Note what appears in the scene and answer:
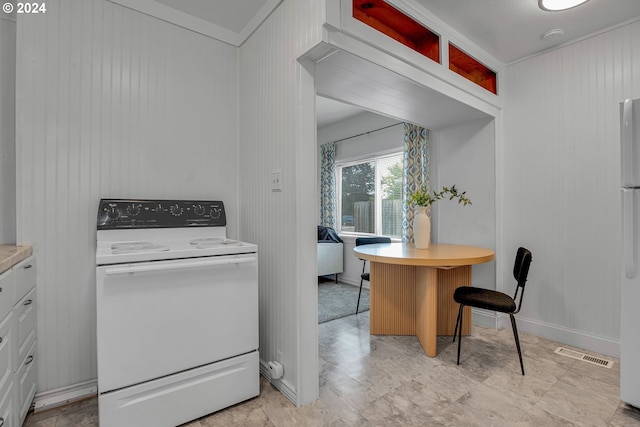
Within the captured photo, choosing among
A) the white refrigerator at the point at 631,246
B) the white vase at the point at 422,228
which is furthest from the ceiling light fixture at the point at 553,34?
the white vase at the point at 422,228

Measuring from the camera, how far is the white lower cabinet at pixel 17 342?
125 cm

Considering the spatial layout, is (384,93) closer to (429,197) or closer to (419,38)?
(419,38)

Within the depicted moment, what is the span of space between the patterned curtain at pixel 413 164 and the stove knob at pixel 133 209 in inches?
108

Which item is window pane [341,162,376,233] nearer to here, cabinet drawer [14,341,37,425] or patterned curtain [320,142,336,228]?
patterned curtain [320,142,336,228]

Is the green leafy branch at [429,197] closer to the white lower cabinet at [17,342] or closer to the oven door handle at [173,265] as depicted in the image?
the oven door handle at [173,265]

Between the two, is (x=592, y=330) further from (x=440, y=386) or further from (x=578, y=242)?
(x=440, y=386)

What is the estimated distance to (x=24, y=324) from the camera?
152 centimetres

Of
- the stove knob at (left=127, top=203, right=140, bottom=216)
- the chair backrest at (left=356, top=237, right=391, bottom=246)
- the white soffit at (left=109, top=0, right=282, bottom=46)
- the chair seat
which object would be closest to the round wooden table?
the chair seat

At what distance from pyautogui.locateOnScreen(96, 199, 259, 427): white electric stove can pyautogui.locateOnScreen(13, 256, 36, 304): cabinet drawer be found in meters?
0.31

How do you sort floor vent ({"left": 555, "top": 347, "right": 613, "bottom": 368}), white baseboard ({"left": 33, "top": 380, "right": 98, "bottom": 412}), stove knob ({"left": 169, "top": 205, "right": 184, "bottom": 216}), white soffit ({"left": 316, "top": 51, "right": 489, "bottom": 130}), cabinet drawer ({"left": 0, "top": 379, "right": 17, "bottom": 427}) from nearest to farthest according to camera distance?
cabinet drawer ({"left": 0, "top": 379, "right": 17, "bottom": 427}), white baseboard ({"left": 33, "top": 380, "right": 98, "bottom": 412}), white soffit ({"left": 316, "top": 51, "right": 489, "bottom": 130}), stove knob ({"left": 169, "top": 205, "right": 184, "bottom": 216}), floor vent ({"left": 555, "top": 347, "right": 613, "bottom": 368})

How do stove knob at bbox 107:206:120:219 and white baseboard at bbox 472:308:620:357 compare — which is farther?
white baseboard at bbox 472:308:620:357

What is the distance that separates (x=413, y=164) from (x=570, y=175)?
5.06ft

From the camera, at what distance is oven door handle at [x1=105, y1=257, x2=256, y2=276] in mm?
1409

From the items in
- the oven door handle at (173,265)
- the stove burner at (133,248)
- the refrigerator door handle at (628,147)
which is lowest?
the oven door handle at (173,265)
